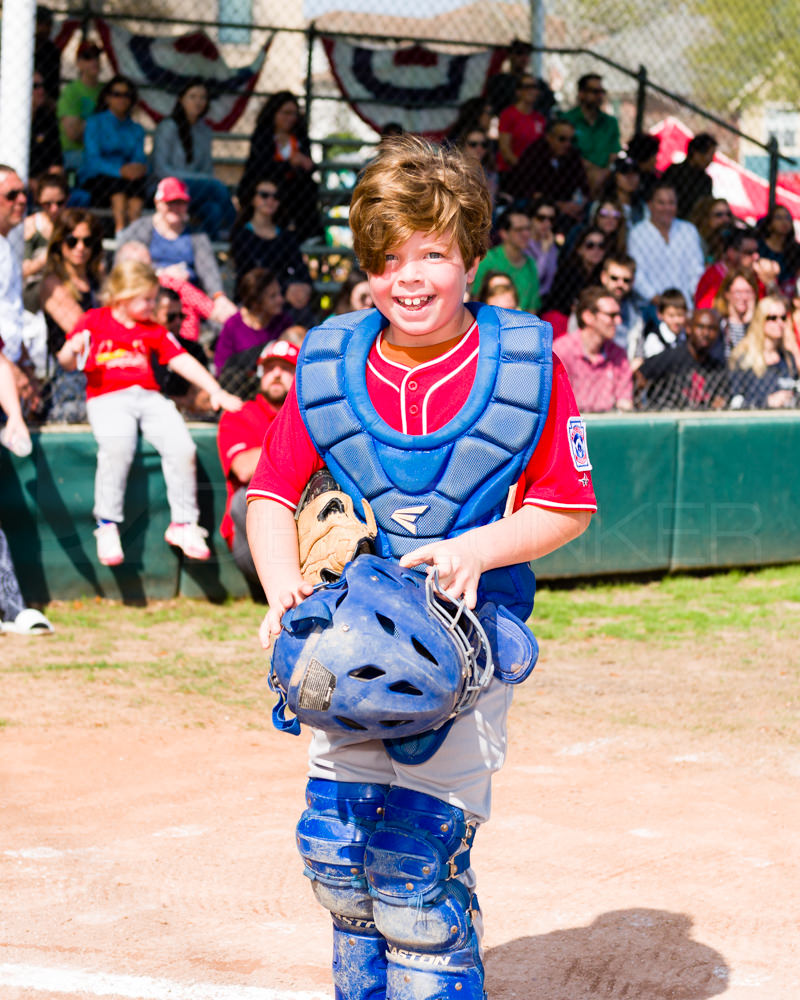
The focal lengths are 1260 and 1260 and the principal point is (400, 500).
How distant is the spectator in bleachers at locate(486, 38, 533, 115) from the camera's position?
37.2 feet

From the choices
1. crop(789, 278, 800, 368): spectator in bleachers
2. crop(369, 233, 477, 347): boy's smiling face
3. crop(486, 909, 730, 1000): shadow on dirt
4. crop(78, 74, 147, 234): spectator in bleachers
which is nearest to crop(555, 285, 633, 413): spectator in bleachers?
crop(789, 278, 800, 368): spectator in bleachers

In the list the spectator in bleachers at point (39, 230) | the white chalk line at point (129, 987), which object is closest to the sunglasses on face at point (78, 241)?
the spectator in bleachers at point (39, 230)

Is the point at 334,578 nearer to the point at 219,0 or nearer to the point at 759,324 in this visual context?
the point at 759,324

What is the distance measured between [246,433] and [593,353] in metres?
2.50

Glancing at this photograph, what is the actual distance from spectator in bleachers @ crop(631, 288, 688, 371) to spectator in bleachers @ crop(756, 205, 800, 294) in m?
2.58

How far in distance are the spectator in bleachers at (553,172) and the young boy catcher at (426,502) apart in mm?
8315

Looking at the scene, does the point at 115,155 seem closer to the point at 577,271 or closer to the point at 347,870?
the point at 577,271

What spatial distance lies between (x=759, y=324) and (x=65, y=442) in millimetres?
5126

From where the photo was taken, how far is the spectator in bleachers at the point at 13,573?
6.61 metres

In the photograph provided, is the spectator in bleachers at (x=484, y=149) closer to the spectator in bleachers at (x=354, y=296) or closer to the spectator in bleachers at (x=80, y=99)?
the spectator in bleachers at (x=354, y=296)

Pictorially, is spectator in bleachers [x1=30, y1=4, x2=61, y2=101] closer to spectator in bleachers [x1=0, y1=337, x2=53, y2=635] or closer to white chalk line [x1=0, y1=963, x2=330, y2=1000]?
spectator in bleachers [x1=0, y1=337, x2=53, y2=635]

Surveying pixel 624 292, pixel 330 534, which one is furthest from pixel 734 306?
pixel 330 534

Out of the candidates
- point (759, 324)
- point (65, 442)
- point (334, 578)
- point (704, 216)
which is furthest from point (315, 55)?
point (334, 578)

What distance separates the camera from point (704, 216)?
10852 millimetres
